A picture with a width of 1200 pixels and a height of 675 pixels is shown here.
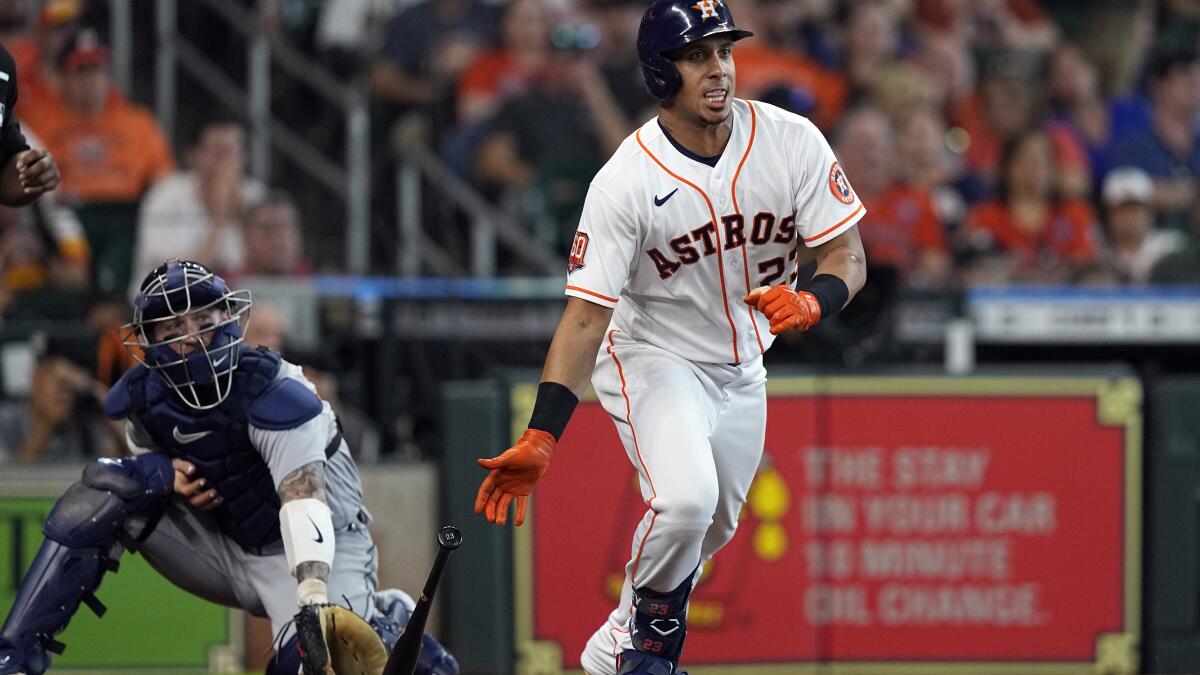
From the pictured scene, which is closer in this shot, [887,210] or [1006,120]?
[887,210]

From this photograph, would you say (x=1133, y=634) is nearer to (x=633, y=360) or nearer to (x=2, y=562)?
(x=633, y=360)

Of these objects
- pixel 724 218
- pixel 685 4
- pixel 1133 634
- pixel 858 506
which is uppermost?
pixel 685 4

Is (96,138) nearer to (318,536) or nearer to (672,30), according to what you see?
(318,536)

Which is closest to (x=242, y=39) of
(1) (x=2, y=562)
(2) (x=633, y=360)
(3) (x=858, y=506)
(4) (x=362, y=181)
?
(4) (x=362, y=181)

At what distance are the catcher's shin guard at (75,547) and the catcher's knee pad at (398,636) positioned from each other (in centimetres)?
76

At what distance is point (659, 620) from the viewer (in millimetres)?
5051

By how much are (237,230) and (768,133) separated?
14.5 feet

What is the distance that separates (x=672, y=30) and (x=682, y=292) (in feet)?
2.56

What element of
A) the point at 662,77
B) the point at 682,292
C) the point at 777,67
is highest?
the point at 777,67

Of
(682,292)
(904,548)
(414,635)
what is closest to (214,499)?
(414,635)

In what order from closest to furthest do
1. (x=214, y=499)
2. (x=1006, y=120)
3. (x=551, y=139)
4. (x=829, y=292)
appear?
1. (x=829, y=292)
2. (x=214, y=499)
3. (x=551, y=139)
4. (x=1006, y=120)

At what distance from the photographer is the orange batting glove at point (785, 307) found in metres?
4.48

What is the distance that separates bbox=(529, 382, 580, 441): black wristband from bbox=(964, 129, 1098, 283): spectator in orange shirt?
16.7 ft

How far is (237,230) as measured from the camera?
28.8ft
